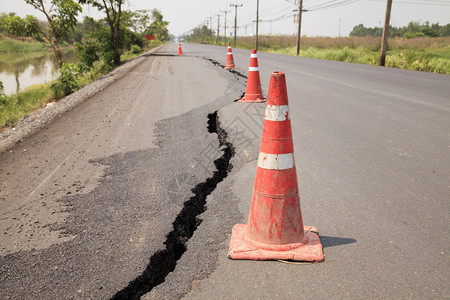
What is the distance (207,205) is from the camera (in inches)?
109

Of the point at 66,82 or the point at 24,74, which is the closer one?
the point at 66,82

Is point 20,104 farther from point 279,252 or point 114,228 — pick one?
point 279,252

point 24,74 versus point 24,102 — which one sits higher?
point 24,74

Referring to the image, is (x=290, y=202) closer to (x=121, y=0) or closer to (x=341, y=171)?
(x=341, y=171)

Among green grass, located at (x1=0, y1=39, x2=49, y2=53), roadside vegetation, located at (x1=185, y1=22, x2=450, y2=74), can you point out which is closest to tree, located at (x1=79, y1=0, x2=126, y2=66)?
roadside vegetation, located at (x1=185, y1=22, x2=450, y2=74)

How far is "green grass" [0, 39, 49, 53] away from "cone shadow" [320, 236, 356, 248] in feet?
199

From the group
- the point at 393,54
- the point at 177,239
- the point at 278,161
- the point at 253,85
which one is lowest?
the point at 177,239

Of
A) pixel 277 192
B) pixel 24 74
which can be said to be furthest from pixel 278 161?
pixel 24 74

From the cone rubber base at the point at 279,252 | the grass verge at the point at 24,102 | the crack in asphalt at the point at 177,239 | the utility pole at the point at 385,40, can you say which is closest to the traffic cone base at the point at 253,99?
the crack in asphalt at the point at 177,239

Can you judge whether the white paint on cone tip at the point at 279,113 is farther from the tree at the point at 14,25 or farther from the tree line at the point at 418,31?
the tree line at the point at 418,31

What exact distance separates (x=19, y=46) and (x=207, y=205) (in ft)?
213

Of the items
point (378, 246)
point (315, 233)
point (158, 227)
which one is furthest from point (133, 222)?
point (378, 246)

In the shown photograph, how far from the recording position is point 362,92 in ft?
25.3

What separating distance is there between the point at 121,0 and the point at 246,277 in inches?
731
